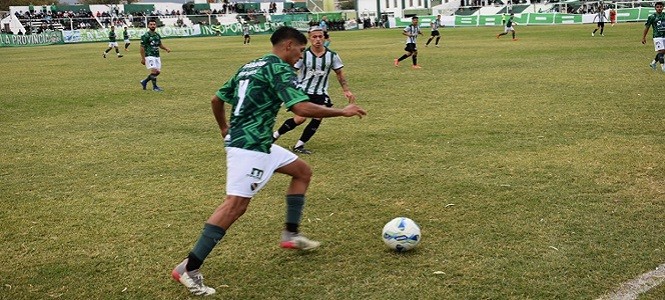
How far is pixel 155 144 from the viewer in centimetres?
1048

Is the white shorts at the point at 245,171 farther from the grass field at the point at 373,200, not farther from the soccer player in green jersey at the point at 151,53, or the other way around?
the soccer player in green jersey at the point at 151,53

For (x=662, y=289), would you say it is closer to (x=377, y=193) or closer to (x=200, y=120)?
(x=377, y=193)

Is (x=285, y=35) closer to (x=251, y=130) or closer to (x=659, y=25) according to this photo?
(x=251, y=130)

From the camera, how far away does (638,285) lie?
456 cm

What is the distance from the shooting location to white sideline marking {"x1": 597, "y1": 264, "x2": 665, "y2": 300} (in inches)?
173

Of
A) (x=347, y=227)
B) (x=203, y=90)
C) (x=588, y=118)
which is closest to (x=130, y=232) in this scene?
→ (x=347, y=227)

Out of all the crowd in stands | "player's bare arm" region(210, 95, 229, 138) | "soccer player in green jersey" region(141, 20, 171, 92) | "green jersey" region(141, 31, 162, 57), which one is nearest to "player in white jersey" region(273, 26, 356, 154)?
"player's bare arm" region(210, 95, 229, 138)

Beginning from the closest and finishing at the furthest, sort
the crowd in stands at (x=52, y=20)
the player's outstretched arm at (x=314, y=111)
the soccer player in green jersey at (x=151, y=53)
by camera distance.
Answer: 1. the player's outstretched arm at (x=314, y=111)
2. the soccer player in green jersey at (x=151, y=53)
3. the crowd in stands at (x=52, y=20)

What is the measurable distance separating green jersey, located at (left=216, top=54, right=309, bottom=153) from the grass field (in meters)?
1.19

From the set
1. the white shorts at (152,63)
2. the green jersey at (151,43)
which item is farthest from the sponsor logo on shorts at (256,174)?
the green jersey at (151,43)

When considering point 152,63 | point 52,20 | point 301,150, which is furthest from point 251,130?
point 52,20

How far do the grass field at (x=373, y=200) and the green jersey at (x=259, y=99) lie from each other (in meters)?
1.19

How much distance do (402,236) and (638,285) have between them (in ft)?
6.13

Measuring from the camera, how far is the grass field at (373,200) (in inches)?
195
